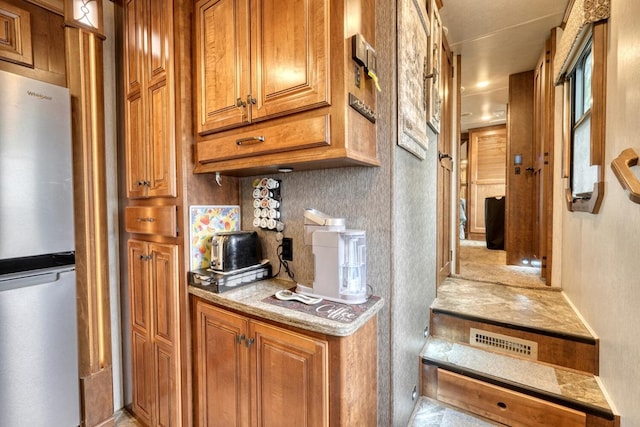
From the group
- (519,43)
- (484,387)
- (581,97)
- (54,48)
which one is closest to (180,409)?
(484,387)

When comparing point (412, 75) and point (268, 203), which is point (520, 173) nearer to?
point (412, 75)

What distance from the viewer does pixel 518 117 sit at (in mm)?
3639

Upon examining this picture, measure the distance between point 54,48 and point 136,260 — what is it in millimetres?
1360

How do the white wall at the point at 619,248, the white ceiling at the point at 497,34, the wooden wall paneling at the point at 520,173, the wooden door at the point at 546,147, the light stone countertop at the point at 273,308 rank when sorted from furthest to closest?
the wooden wall paneling at the point at 520,173 < the wooden door at the point at 546,147 < the white ceiling at the point at 497,34 < the white wall at the point at 619,248 < the light stone countertop at the point at 273,308

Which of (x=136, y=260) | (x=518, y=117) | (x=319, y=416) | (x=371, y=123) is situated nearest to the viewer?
(x=319, y=416)

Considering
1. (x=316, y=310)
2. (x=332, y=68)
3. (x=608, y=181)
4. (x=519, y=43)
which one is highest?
(x=519, y=43)

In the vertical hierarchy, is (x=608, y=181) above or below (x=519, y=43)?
below

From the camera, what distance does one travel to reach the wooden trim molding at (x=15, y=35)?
58.0 inches

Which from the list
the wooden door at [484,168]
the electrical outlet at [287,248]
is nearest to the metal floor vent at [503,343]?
the electrical outlet at [287,248]

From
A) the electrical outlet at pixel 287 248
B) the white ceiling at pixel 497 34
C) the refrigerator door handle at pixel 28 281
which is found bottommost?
the refrigerator door handle at pixel 28 281

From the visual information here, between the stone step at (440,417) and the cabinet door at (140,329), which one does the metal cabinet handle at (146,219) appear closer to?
the cabinet door at (140,329)

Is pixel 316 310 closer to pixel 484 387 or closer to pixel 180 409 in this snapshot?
pixel 180 409

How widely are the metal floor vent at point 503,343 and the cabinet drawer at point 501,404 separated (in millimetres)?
379

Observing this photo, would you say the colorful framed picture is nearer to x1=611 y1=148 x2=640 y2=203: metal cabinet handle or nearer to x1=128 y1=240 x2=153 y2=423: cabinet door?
x1=128 y1=240 x2=153 y2=423: cabinet door
